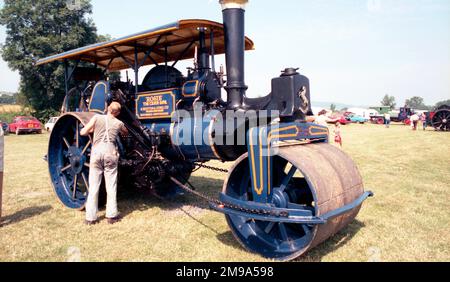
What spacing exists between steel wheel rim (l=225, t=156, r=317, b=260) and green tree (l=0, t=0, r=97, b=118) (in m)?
23.1

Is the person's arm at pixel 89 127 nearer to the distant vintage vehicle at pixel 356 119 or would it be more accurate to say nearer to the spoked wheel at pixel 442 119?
the spoked wheel at pixel 442 119

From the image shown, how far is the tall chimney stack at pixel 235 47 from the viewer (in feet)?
13.3

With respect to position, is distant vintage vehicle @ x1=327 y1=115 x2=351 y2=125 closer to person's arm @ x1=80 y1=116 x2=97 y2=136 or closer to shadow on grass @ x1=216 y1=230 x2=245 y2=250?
shadow on grass @ x1=216 y1=230 x2=245 y2=250

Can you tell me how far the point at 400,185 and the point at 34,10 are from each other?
27283 mm

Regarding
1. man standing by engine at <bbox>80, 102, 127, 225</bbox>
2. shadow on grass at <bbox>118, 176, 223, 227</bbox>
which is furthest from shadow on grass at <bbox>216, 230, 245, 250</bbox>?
man standing by engine at <bbox>80, 102, 127, 225</bbox>

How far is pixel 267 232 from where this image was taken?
12.3ft

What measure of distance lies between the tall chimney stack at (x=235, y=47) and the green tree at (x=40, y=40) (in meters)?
22.5

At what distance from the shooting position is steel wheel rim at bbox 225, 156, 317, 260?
3.41m

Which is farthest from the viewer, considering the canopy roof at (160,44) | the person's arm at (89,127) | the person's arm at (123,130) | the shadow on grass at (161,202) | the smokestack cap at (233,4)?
the shadow on grass at (161,202)

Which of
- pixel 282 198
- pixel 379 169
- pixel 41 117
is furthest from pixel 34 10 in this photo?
pixel 282 198

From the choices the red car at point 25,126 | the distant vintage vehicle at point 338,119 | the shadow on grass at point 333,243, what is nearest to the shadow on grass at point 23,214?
the shadow on grass at point 333,243

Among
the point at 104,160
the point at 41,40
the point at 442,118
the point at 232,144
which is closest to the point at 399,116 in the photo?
the point at 442,118

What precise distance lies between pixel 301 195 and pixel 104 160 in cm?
245
